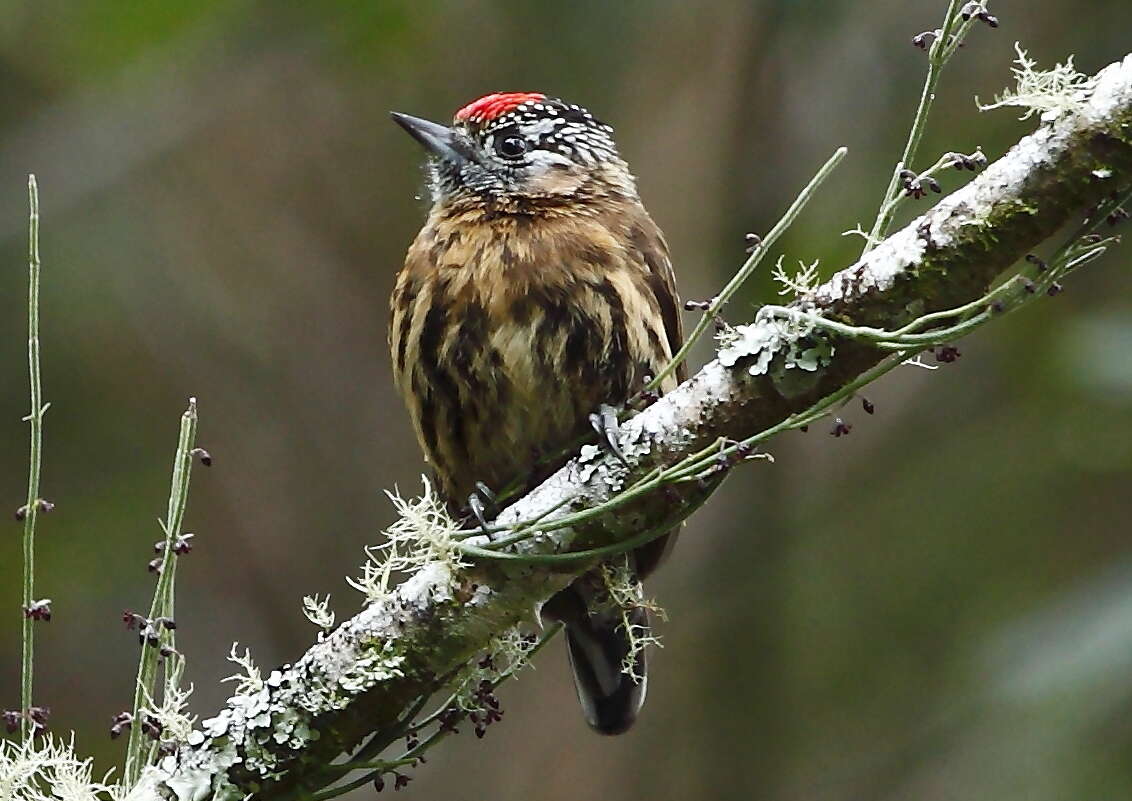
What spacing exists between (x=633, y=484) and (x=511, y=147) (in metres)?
1.53

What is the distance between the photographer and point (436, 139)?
3773mm

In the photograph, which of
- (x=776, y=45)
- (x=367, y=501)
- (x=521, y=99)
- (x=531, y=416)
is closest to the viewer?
(x=531, y=416)

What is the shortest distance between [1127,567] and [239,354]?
3.14m

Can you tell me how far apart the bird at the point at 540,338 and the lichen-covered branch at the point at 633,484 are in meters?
0.40

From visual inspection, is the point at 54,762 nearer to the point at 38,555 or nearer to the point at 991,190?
the point at 991,190

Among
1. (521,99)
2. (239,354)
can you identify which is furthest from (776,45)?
(239,354)

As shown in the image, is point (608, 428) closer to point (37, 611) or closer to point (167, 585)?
point (167, 585)

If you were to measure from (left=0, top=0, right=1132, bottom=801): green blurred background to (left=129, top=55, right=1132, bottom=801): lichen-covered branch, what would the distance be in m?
1.88

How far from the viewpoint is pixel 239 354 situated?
228 inches

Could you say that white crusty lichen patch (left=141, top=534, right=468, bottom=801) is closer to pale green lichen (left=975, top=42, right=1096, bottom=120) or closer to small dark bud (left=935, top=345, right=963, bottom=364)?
small dark bud (left=935, top=345, right=963, bottom=364)

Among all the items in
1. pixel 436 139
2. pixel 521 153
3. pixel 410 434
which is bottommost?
pixel 521 153

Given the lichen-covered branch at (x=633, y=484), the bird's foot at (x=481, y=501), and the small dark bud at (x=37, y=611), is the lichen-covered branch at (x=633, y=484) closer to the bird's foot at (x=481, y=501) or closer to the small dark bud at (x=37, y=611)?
the bird's foot at (x=481, y=501)

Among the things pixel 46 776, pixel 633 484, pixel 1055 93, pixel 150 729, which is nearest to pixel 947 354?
pixel 1055 93

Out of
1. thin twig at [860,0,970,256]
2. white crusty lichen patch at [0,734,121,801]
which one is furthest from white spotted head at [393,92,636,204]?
white crusty lichen patch at [0,734,121,801]
